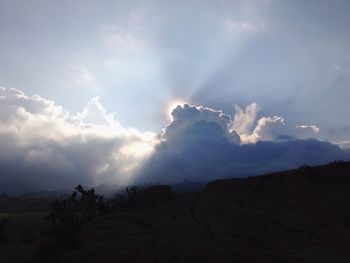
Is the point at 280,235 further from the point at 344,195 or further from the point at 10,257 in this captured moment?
the point at 10,257

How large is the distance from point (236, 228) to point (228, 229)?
1.59ft

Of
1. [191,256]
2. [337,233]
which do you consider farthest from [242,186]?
[191,256]

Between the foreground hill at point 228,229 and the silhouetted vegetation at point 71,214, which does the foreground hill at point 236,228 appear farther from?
the silhouetted vegetation at point 71,214

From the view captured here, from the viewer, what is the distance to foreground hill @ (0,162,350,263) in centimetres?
1720

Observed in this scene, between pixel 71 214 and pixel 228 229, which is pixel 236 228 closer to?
pixel 228 229

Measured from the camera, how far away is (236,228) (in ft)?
67.9

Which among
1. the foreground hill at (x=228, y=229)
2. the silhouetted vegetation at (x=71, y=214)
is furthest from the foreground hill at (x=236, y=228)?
the silhouetted vegetation at (x=71, y=214)

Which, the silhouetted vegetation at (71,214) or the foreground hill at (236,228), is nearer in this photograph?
the foreground hill at (236,228)

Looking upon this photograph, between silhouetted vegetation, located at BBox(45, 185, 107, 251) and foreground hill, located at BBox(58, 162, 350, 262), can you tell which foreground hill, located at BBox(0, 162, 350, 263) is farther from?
silhouetted vegetation, located at BBox(45, 185, 107, 251)

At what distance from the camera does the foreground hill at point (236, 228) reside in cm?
1716

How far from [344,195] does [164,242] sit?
53.4 feet

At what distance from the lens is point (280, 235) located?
66.6 feet

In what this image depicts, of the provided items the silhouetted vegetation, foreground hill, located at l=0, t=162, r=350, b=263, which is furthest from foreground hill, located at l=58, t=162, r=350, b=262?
the silhouetted vegetation

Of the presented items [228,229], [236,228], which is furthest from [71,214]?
[236,228]
